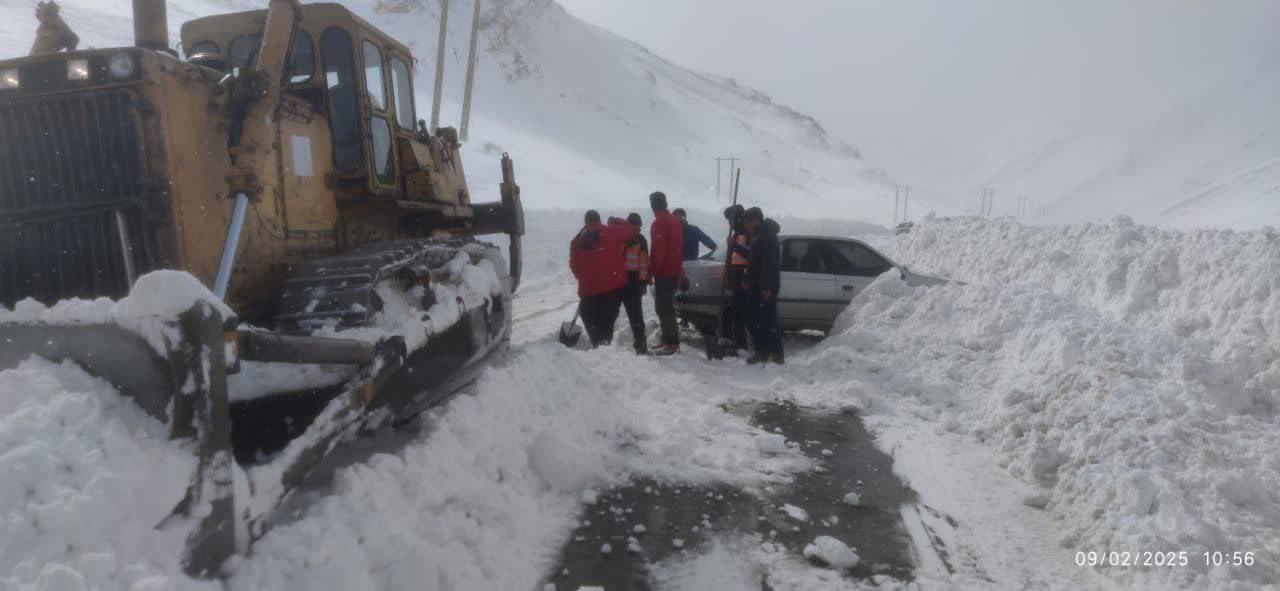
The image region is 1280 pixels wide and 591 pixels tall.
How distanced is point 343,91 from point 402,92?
1.06 metres

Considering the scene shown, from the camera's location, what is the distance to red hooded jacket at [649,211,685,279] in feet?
26.5

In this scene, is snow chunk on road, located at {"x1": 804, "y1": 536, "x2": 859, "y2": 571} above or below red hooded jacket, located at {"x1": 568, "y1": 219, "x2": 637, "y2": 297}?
below

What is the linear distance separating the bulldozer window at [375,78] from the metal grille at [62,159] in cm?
211

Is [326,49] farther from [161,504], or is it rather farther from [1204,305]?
[1204,305]

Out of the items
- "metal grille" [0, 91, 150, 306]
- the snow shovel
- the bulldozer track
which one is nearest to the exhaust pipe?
"metal grille" [0, 91, 150, 306]

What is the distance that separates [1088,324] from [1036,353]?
17.0 inches

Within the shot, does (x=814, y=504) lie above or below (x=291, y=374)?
below

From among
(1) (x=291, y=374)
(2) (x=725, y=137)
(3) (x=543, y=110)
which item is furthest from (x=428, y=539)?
(2) (x=725, y=137)

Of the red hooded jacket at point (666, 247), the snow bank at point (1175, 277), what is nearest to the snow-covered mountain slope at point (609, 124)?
the snow bank at point (1175, 277)

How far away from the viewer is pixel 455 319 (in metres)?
4.82

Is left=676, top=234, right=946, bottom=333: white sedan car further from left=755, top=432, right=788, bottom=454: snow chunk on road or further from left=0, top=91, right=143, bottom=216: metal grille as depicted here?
left=0, top=91, right=143, bottom=216: metal grille

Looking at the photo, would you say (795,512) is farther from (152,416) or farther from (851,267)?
(851,267)

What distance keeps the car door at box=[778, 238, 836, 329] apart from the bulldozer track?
5.49m

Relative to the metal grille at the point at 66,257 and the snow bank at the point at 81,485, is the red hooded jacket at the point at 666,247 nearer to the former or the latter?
the metal grille at the point at 66,257
